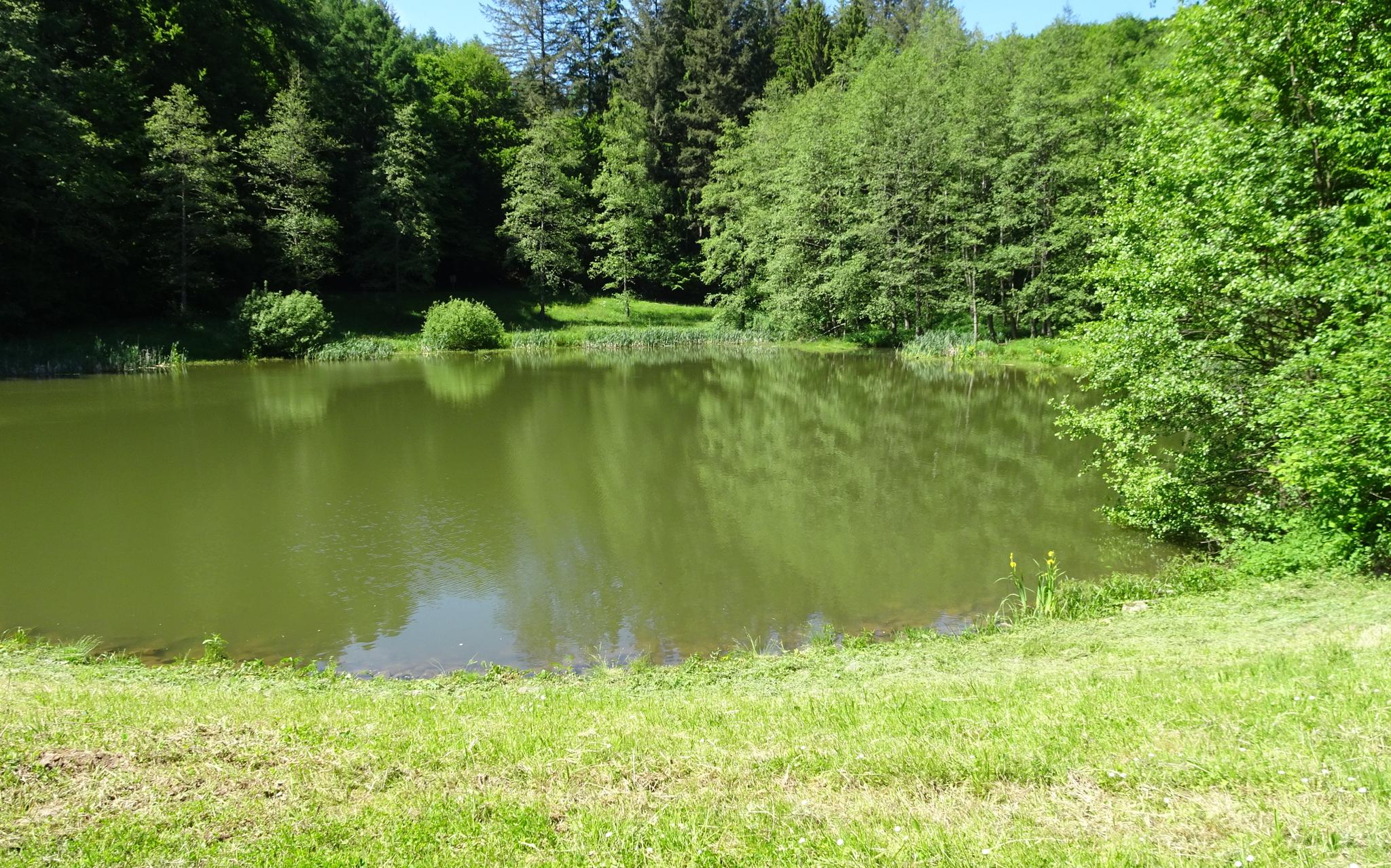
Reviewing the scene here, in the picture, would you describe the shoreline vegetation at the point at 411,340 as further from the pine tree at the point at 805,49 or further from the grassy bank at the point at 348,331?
the pine tree at the point at 805,49

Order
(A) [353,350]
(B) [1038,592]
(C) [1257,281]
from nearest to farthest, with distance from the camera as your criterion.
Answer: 1. (B) [1038,592]
2. (C) [1257,281]
3. (A) [353,350]

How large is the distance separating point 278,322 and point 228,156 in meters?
8.59

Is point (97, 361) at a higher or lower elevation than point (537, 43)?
lower

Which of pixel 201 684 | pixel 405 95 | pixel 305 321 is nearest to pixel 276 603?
pixel 201 684

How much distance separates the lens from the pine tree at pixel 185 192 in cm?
3375

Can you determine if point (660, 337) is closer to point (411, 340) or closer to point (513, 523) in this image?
point (411, 340)

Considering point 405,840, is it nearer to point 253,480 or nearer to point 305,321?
point 253,480

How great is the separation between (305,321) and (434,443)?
69.8 feet

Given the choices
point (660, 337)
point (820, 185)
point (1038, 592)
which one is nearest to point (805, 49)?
point (820, 185)

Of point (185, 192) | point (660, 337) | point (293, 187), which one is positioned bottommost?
point (660, 337)

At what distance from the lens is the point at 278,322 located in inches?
1329

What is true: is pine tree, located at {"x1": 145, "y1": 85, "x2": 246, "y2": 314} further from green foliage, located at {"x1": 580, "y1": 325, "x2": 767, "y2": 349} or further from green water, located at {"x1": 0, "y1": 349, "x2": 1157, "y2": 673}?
green foliage, located at {"x1": 580, "y1": 325, "x2": 767, "y2": 349}

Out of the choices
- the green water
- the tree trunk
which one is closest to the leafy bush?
the tree trunk

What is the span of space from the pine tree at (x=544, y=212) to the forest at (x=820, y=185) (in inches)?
11.1
